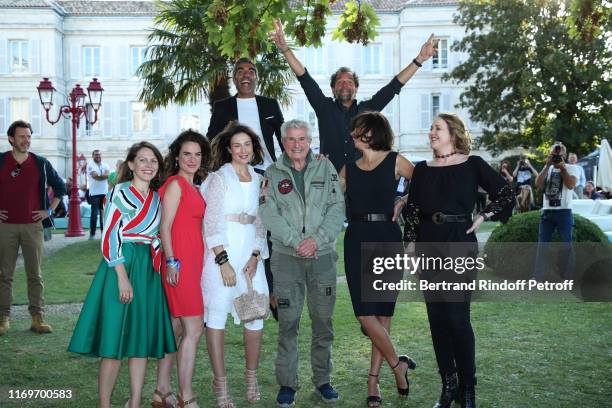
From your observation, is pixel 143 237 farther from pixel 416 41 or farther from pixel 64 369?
pixel 416 41

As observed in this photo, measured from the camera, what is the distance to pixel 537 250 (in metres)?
10.7

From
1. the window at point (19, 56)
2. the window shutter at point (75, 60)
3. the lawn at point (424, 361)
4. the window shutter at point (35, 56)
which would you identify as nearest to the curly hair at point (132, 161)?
the lawn at point (424, 361)

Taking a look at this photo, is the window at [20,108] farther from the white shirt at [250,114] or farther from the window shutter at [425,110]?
the white shirt at [250,114]

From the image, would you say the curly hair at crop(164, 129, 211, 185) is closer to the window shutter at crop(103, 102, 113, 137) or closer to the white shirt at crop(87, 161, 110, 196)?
the white shirt at crop(87, 161, 110, 196)

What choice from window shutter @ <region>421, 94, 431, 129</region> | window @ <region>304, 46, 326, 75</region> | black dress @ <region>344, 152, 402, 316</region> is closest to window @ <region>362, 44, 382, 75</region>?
window @ <region>304, 46, 326, 75</region>

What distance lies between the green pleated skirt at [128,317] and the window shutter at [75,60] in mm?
45748

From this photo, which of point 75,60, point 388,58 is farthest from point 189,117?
point 388,58

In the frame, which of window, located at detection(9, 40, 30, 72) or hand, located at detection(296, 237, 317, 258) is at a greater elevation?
window, located at detection(9, 40, 30, 72)

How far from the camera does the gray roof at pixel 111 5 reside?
151 ft

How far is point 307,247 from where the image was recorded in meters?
5.32

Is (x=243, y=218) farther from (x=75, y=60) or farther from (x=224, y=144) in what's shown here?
(x=75, y=60)

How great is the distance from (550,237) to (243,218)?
6.47 metres

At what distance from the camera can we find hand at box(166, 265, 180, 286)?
16.5 ft

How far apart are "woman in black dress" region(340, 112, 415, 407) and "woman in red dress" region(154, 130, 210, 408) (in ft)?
3.64
